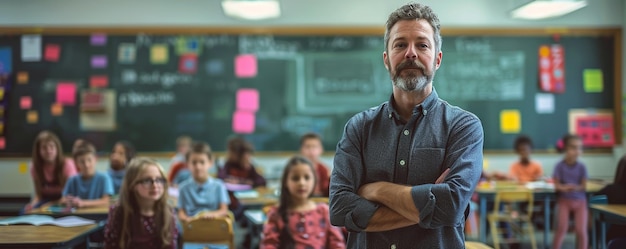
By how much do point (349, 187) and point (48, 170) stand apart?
389 cm

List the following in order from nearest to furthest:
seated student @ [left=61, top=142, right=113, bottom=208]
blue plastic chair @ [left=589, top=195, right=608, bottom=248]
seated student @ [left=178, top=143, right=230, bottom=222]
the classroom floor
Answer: blue plastic chair @ [left=589, top=195, right=608, bottom=248]
seated student @ [left=178, top=143, right=230, bottom=222]
seated student @ [left=61, top=142, right=113, bottom=208]
the classroom floor

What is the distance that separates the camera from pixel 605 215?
322cm

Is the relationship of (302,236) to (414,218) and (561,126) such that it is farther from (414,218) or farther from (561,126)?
(561,126)

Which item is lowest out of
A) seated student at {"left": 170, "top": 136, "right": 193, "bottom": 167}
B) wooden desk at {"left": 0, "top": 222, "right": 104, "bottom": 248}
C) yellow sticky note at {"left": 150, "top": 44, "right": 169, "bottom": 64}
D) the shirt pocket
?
wooden desk at {"left": 0, "top": 222, "right": 104, "bottom": 248}

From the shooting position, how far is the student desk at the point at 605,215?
307 centimetres

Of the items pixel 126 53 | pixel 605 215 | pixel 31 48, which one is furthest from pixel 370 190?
pixel 31 48

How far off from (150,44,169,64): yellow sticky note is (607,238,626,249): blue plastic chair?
483 cm

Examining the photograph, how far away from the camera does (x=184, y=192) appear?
4156 millimetres

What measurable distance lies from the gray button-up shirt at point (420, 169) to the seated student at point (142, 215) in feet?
6.12

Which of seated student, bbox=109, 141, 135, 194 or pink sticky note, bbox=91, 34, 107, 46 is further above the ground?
pink sticky note, bbox=91, 34, 107, 46

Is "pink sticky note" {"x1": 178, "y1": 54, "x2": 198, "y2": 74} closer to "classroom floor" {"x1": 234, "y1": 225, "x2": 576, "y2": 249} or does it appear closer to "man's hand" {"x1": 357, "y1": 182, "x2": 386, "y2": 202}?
"classroom floor" {"x1": 234, "y1": 225, "x2": 576, "y2": 249}

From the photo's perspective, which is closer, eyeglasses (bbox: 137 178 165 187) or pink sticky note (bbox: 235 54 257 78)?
eyeglasses (bbox: 137 178 165 187)

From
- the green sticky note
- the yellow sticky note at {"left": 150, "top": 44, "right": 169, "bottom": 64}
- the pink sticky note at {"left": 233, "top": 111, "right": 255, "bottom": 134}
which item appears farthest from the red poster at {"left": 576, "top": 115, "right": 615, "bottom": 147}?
the yellow sticky note at {"left": 150, "top": 44, "right": 169, "bottom": 64}

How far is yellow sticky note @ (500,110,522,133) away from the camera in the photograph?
6660mm
